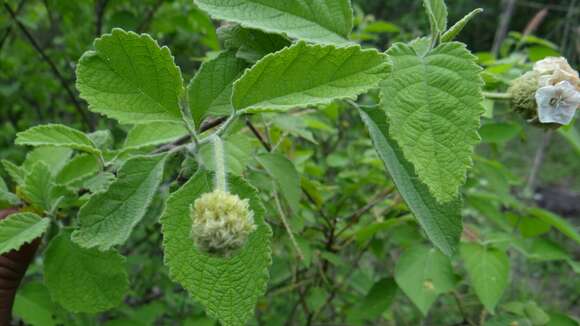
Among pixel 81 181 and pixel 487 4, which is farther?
pixel 487 4

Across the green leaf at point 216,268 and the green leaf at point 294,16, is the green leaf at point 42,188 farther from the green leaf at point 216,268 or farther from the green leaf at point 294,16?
the green leaf at point 294,16

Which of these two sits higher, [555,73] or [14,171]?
[555,73]

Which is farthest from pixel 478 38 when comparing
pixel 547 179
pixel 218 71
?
pixel 218 71

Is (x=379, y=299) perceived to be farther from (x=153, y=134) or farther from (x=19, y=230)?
(x=19, y=230)

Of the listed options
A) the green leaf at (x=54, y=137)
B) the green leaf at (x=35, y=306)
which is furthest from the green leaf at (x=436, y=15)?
the green leaf at (x=35, y=306)

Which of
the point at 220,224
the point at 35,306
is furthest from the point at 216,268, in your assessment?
the point at 35,306

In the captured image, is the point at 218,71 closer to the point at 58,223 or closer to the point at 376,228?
the point at 58,223

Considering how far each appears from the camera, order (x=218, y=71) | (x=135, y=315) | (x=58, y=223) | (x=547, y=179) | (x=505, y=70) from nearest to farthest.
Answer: (x=218, y=71) < (x=58, y=223) < (x=505, y=70) < (x=135, y=315) < (x=547, y=179)
